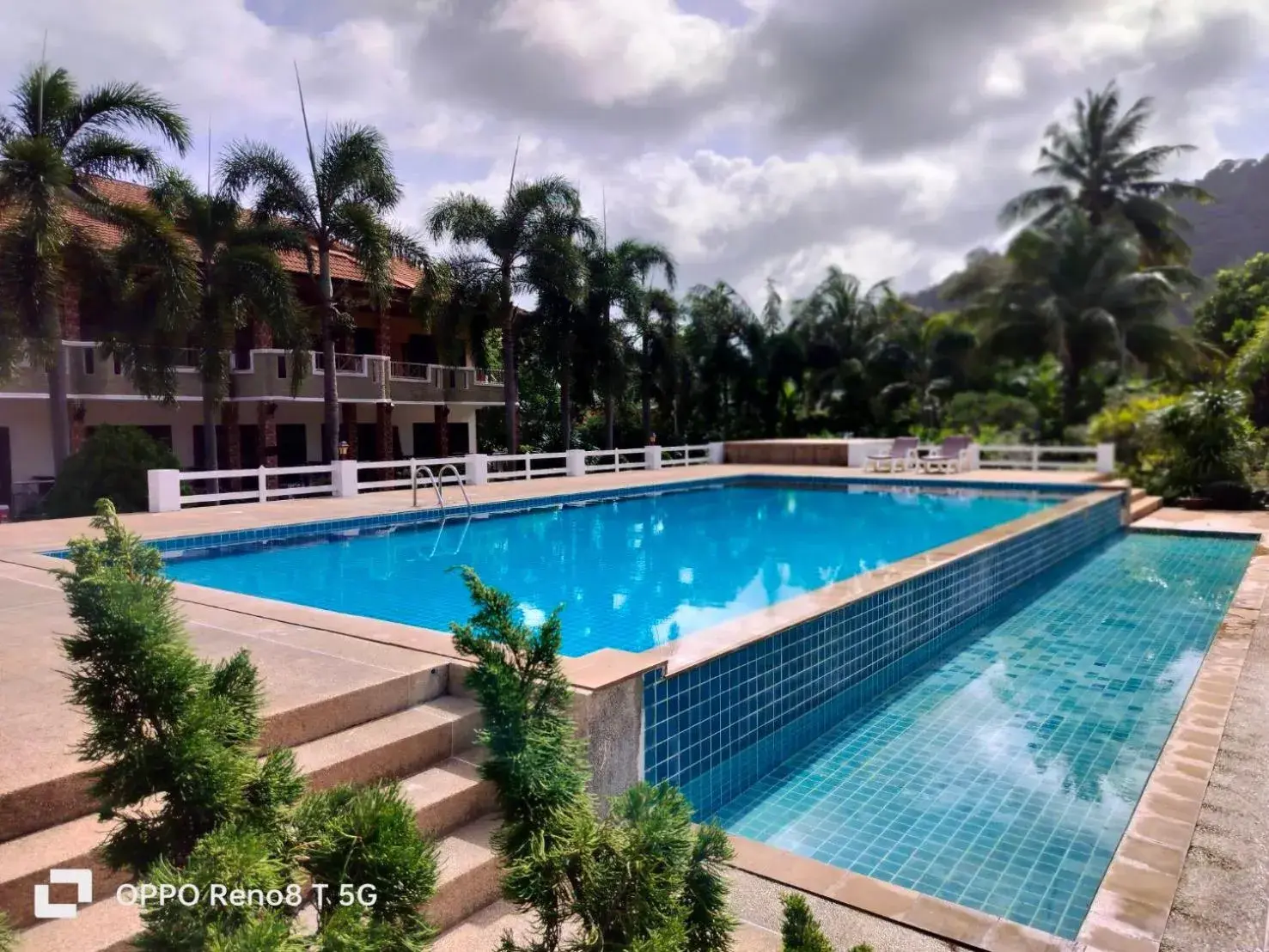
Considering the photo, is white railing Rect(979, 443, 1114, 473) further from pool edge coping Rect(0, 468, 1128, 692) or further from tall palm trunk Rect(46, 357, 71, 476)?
tall palm trunk Rect(46, 357, 71, 476)

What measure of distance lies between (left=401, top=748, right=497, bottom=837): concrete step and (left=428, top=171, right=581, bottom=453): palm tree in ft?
62.0

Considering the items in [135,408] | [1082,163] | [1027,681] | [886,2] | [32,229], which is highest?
[1082,163]

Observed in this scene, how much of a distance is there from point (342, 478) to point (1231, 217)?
77.3m

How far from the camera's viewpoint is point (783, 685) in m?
5.47

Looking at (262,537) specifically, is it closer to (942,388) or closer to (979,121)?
(979,121)

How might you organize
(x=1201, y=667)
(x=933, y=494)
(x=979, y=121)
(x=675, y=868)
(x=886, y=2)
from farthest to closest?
(x=933, y=494) → (x=979, y=121) → (x=886, y=2) → (x=1201, y=667) → (x=675, y=868)

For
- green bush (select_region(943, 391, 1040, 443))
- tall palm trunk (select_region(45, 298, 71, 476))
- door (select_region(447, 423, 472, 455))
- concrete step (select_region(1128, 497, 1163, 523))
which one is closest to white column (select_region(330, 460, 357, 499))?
tall palm trunk (select_region(45, 298, 71, 476))

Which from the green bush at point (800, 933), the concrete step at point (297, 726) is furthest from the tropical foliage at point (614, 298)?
the green bush at point (800, 933)

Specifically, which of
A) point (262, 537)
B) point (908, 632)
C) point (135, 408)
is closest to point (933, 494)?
point (908, 632)

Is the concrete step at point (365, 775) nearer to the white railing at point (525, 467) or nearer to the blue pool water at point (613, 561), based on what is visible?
→ the blue pool water at point (613, 561)

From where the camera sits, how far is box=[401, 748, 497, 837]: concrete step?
138 inches

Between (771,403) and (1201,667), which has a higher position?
(771,403)

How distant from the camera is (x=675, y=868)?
1.90 m

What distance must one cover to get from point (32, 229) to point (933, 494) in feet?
54.7
